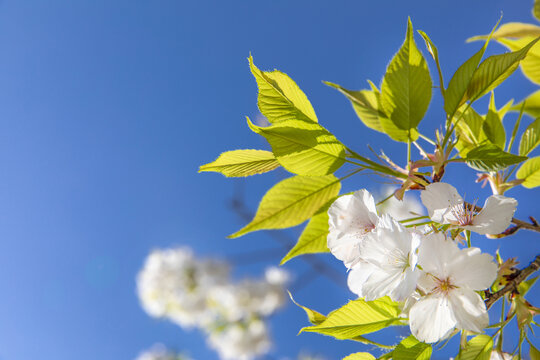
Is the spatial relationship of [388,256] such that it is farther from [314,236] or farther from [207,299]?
[207,299]

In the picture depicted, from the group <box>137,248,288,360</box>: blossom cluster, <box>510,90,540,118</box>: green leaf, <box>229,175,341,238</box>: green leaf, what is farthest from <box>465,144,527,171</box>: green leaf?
<box>137,248,288,360</box>: blossom cluster

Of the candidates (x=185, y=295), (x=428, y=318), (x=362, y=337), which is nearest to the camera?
(x=428, y=318)

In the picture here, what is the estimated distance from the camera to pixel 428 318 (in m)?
0.31

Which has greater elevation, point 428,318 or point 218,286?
point 218,286

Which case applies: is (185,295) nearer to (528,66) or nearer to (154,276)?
(154,276)

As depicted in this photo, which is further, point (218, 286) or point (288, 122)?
point (218, 286)

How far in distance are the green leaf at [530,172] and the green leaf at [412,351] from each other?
0.78 feet

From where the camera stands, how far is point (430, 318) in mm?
314

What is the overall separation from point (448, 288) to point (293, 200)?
0.16 meters

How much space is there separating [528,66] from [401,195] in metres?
0.25

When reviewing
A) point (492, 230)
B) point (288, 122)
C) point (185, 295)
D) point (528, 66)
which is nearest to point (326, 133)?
point (288, 122)

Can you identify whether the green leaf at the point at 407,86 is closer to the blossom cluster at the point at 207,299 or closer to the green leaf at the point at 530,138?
the green leaf at the point at 530,138

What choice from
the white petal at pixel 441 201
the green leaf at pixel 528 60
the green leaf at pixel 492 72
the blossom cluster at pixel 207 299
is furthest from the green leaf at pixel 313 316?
the blossom cluster at pixel 207 299

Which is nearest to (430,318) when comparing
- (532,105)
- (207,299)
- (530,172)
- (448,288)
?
(448,288)
